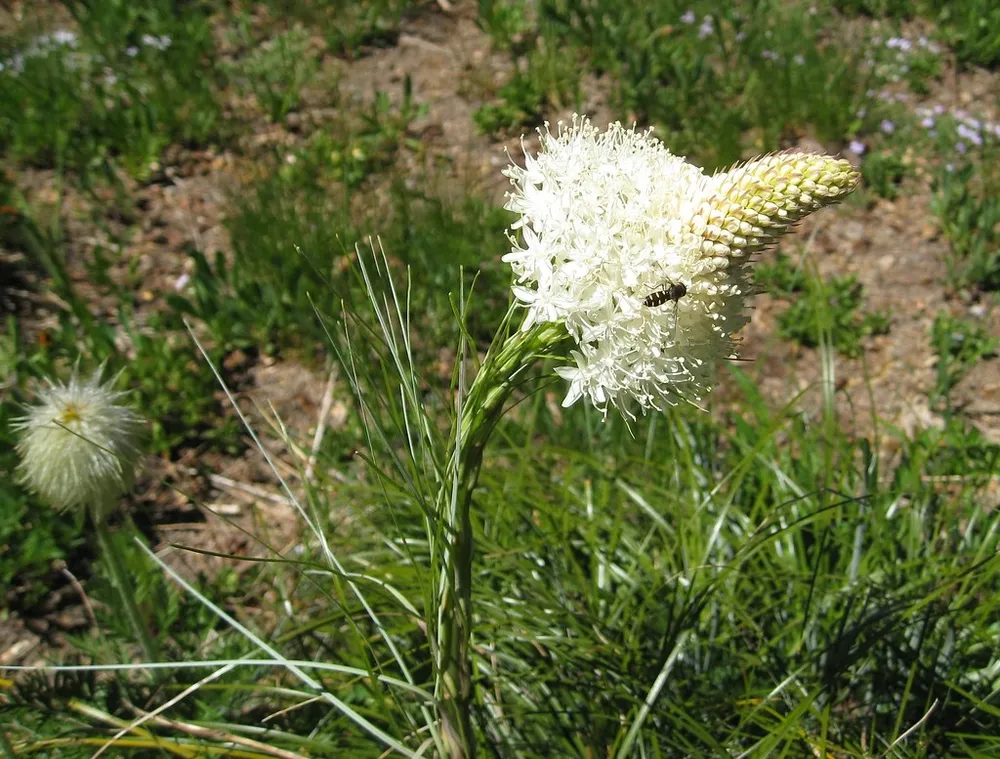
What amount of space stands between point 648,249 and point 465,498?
50 centimetres

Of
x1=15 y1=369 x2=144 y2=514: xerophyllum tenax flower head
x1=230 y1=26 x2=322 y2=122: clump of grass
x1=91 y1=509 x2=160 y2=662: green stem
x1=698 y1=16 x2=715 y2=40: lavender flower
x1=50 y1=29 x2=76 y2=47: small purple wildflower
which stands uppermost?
x1=50 y1=29 x2=76 y2=47: small purple wildflower

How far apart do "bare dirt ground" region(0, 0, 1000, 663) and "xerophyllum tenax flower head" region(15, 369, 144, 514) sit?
681 mm

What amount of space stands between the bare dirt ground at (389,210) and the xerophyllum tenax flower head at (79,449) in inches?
26.8

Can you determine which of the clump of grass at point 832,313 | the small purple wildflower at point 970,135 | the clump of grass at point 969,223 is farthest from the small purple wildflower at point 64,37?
the small purple wildflower at point 970,135

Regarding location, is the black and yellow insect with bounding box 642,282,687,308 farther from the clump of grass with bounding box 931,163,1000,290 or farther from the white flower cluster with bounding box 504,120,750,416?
the clump of grass with bounding box 931,163,1000,290

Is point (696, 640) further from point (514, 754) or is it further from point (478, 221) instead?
point (478, 221)

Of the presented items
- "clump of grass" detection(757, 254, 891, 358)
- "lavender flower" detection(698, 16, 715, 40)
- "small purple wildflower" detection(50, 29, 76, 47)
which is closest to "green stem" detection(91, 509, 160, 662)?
"clump of grass" detection(757, 254, 891, 358)

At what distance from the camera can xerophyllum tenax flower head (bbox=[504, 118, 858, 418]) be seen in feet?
4.22

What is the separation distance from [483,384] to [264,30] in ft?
13.8

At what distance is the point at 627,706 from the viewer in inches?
82.4

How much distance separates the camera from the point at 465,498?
1375 millimetres

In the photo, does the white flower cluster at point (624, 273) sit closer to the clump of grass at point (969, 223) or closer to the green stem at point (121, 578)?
the green stem at point (121, 578)

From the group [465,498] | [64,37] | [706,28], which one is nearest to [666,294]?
[465,498]

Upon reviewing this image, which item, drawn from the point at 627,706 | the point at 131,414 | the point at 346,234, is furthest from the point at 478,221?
the point at 627,706
